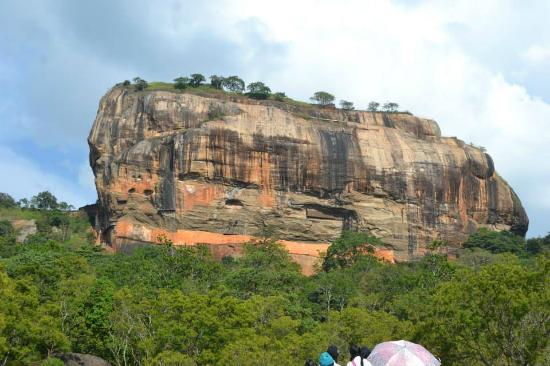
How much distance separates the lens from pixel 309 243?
61.8 meters

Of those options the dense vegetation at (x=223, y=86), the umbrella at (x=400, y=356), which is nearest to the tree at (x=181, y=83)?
the dense vegetation at (x=223, y=86)

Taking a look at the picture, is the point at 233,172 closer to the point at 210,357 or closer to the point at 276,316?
the point at 276,316

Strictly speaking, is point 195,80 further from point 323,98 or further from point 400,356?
point 400,356

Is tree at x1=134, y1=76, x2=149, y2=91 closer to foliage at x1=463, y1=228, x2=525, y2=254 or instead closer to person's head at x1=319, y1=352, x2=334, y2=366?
foliage at x1=463, y1=228, x2=525, y2=254

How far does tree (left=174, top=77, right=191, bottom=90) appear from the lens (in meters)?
66.7

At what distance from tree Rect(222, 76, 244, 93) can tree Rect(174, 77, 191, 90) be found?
3582 millimetres

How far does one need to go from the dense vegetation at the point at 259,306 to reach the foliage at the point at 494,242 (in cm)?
64

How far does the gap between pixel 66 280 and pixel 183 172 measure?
23107 millimetres

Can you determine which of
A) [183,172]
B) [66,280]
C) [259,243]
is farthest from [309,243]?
[66,280]

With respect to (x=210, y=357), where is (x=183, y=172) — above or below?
above

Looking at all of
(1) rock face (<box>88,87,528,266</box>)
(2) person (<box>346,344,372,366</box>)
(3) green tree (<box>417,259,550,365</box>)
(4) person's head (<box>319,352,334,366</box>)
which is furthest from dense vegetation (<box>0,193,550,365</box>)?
(4) person's head (<box>319,352,334,366</box>)

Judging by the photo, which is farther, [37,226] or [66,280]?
[37,226]

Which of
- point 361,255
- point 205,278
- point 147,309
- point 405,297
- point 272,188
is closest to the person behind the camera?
point 147,309

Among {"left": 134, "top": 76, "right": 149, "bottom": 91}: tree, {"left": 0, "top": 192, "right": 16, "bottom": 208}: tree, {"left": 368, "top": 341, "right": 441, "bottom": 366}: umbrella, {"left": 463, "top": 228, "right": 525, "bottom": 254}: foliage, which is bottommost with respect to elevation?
{"left": 368, "top": 341, "right": 441, "bottom": 366}: umbrella
